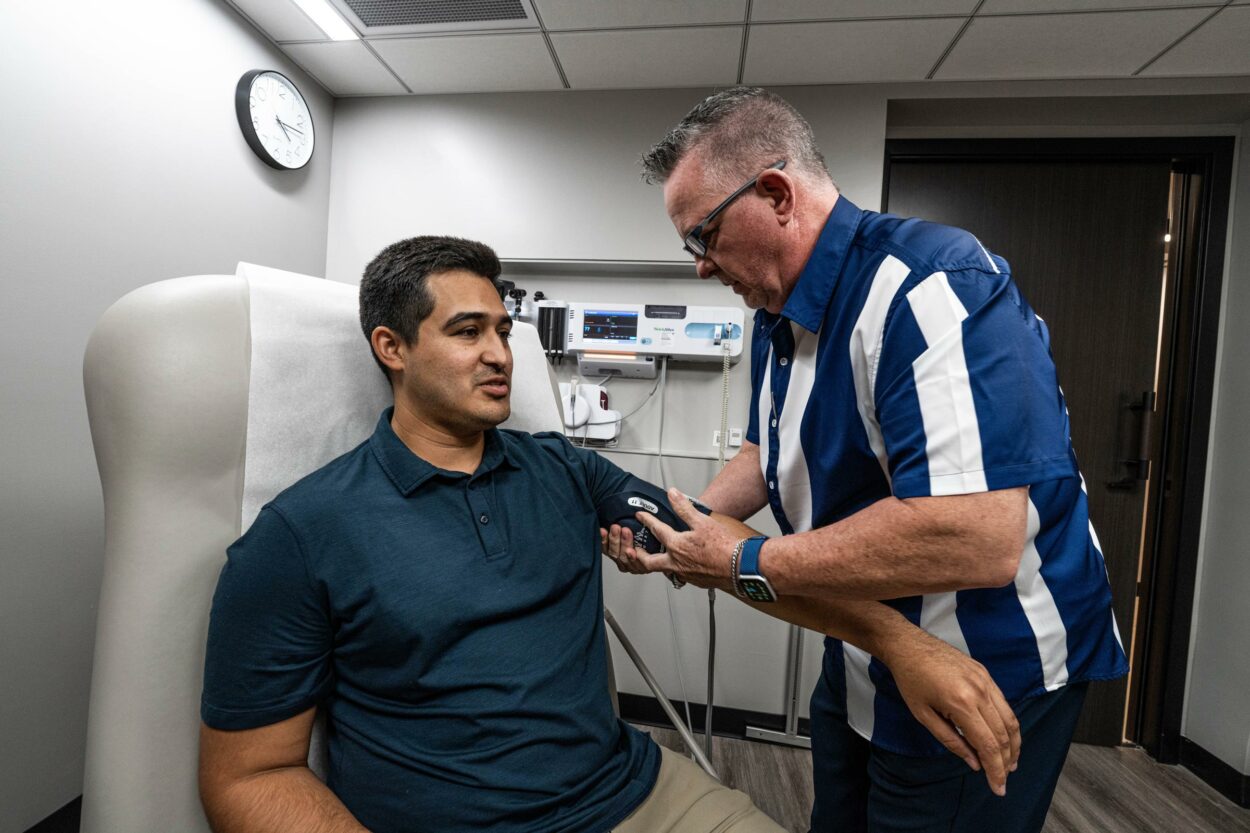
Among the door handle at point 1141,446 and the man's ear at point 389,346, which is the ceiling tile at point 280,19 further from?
the door handle at point 1141,446

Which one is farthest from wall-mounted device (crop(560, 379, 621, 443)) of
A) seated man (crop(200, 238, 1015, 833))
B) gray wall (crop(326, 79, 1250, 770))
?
seated man (crop(200, 238, 1015, 833))

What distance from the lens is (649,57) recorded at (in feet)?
6.75

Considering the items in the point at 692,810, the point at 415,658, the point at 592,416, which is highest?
the point at 592,416

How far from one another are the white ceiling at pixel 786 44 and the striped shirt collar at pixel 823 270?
129cm

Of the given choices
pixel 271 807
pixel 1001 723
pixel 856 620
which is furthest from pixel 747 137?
pixel 271 807

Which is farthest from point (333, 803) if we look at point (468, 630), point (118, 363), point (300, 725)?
point (118, 363)

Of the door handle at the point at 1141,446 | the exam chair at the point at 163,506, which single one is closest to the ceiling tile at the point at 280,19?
the exam chair at the point at 163,506

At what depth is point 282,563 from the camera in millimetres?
844

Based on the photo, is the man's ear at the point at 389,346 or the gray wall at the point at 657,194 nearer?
the man's ear at the point at 389,346

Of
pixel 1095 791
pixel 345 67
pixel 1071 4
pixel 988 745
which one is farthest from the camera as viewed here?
pixel 345 67

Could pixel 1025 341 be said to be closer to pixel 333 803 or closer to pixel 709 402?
pixel 333 803

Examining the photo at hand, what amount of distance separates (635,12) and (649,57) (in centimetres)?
24

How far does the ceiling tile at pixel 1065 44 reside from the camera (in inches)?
70.2

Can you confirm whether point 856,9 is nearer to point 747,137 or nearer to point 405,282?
point 747,137
